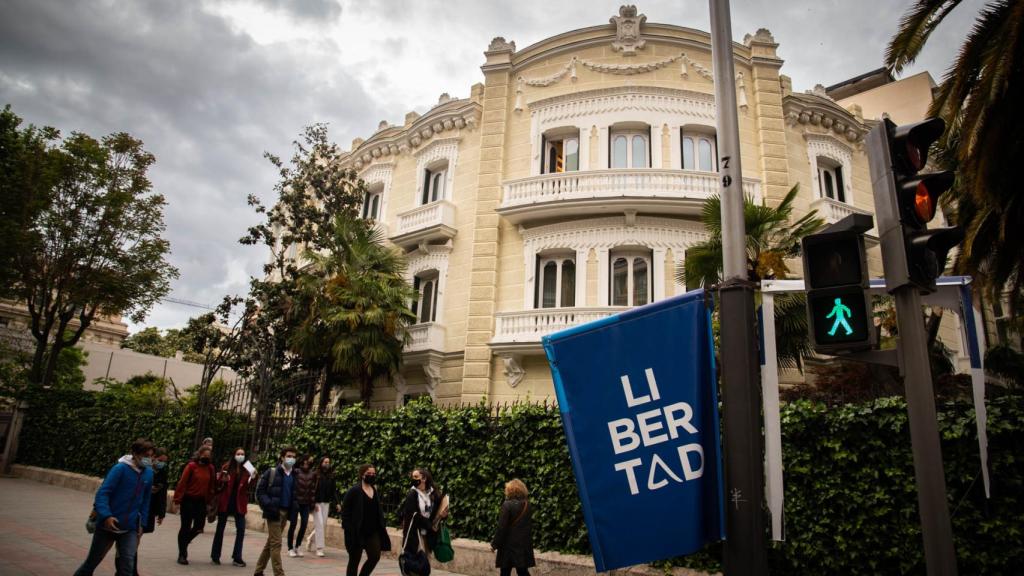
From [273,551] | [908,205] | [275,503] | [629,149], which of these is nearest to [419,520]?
[273,551]

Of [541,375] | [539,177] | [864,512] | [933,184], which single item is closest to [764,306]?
[933,184]

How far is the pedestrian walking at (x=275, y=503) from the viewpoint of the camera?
802 cm

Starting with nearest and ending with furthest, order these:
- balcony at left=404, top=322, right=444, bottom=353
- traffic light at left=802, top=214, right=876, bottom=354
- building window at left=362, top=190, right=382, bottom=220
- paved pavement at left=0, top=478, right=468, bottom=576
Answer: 1. traffic light at left=802, top=214, right=876, bottom=354
2. paved pavement at left=0, top=478, right=468, bottom=576
3. balcony at left=404, top=322, right=444, bottom=353
4. building window at left=362, top=190, right=382, bottom=220

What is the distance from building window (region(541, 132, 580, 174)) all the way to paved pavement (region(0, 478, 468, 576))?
11.9m

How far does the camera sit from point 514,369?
54.2ft

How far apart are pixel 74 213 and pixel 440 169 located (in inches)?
508

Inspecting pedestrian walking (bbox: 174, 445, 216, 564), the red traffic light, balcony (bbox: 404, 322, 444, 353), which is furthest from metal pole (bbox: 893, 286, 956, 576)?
balcony (bbox: 404, 322, 444, 353)

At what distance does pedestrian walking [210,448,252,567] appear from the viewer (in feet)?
30.4

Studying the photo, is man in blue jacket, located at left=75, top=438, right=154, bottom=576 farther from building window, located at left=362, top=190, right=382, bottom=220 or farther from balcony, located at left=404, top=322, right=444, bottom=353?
building window, located at left=362, top=190, right=382, bottom=220

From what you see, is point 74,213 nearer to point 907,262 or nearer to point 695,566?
point 695,566

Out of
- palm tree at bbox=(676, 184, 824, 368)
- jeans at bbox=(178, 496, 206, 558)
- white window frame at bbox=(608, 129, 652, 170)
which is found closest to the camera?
jeans at bbox=(178, 496, 206, 558)

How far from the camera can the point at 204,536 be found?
38.7ft

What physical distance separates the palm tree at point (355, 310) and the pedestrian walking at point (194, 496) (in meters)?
6.66

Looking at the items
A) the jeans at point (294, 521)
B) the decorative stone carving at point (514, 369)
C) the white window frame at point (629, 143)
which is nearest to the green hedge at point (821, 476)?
the jeans at point (294, 521)
